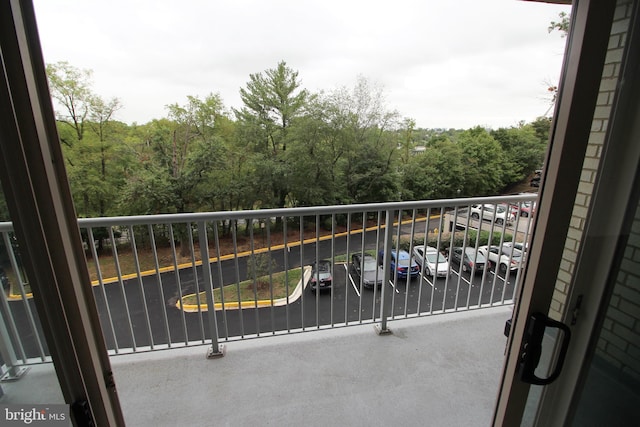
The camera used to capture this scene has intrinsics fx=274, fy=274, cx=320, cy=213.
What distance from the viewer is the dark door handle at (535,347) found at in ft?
2.29

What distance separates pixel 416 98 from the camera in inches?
517

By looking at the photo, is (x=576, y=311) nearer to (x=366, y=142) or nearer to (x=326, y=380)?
(x=326, y=380)

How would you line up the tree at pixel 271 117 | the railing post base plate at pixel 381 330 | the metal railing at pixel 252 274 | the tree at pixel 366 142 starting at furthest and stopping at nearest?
the tree at pixel 366 142 < the tree at pixel 271 117 < the railing post base plate at pixel 381 330 < the metal railing at pixel 252 274

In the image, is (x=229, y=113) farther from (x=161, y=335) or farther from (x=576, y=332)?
(x=576, y=332)

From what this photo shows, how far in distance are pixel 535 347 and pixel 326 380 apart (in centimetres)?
148

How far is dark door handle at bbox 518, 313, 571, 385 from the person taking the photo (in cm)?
70

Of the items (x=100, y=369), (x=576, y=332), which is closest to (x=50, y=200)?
(x=100, y=369)

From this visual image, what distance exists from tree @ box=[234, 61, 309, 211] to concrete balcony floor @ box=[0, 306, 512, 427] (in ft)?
36.5

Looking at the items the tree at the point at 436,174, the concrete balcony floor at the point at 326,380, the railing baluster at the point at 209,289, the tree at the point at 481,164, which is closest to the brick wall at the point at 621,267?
the concrete balcony floor at the point at 326,380

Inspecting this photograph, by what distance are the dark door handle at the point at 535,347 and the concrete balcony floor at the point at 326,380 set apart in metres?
1.15

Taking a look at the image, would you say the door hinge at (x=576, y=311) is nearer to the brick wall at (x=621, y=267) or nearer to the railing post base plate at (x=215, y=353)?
the brick wall at (x=621, y=267)

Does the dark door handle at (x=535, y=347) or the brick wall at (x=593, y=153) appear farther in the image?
the dark door handle at (x=535, y=347)

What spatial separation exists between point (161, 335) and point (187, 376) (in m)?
4.78

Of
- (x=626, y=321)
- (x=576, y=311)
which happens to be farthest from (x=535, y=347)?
(x=626, y=321)
